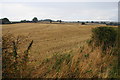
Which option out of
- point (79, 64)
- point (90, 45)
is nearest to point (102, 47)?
point (90, 45)

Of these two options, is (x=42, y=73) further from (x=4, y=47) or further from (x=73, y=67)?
(x=4, y=47)

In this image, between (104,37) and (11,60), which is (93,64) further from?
(11,60)

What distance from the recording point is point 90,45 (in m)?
8.48

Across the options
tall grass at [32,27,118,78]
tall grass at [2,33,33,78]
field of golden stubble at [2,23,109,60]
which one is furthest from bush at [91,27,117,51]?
tall grass at [2,33,33,78]

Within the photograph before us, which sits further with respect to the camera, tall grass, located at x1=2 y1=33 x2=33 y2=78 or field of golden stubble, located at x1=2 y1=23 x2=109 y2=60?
field of golden stubble, located at x1=2 y1=23 x2=109 y2=60

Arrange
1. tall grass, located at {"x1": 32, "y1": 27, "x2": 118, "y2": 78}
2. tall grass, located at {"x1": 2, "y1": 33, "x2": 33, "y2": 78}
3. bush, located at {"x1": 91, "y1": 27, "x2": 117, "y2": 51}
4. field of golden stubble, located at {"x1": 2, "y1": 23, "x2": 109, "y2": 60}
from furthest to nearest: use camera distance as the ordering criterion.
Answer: field of golden stubble, located at {"x1": 2, "y1": 23, "x2": 109, "y2": 60} < bush, located at {"x1": 91, "y1": 27, "x2": 117, "y2": 51} < tall grass, located at {"x1": 32, "y1": 27, "x2": 118, "y2": 78} < tall grass, located at {"x1": 2, "y1": 33, "x2": 33, "y2": 78}

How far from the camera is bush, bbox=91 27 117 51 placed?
300 inches

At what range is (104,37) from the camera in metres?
7.86

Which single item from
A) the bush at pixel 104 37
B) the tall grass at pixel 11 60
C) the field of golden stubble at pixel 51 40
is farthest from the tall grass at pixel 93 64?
the field of golden stubble at pixel 51 40

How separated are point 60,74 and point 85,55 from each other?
2514 millimetres

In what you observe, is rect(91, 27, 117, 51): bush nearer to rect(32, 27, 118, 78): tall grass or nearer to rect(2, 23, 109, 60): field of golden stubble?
rect(32, 27, 118, 78): tall grass

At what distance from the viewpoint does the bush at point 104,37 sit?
300 inches

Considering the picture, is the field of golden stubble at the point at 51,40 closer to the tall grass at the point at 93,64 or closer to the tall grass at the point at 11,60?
the tall grass at the point at 11,60

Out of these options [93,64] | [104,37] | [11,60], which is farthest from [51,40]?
[11,60]
